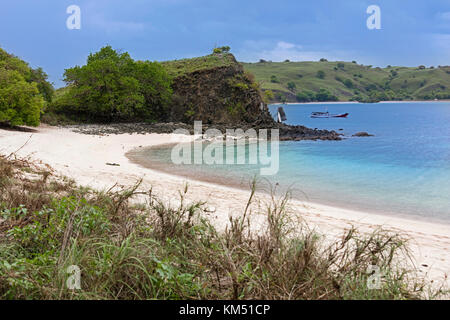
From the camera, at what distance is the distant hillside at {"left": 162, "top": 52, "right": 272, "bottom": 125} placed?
42.5 metres

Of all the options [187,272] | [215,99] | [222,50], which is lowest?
[187,272]

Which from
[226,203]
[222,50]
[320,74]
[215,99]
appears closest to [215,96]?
[215,99]

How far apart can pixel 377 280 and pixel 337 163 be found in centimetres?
1913

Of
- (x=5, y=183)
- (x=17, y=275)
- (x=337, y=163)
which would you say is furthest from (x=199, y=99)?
(x=17, y=275)

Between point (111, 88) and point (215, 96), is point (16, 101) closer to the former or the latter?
point (111, 88)

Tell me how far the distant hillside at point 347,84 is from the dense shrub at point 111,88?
111m

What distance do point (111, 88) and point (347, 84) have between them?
165 m

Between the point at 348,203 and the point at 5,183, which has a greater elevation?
the point at 5,183

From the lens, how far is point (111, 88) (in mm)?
37969

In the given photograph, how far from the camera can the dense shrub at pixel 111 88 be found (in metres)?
36.8
